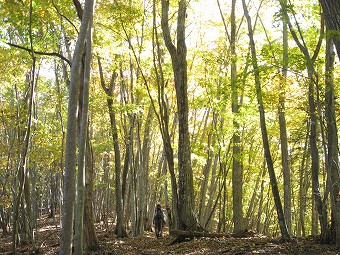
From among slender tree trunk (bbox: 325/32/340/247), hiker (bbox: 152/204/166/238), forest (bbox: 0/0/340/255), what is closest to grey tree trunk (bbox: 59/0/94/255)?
forest (bbox: 0/0/340/255)

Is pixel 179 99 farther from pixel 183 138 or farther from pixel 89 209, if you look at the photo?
pixel 89 209

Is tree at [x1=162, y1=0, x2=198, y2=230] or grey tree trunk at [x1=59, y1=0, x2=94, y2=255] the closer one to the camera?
grey tree trunk at [x1=59, y1=0, x2=94, y2=255]

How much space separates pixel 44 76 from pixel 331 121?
1648 centimetres

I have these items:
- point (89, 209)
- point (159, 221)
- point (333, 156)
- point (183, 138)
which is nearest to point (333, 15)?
point (333, 156)

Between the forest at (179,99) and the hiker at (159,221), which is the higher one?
the forest at (179,99)

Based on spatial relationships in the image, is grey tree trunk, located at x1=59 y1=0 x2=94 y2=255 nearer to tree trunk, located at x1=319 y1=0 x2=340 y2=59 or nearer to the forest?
the forest

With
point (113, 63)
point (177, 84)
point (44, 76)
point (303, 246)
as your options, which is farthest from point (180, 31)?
point (44, 76)

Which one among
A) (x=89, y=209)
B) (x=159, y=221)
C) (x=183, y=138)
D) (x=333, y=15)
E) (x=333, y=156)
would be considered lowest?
(x=159, y=221)

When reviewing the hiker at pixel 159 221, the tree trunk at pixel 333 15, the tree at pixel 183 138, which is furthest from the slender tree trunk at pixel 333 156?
the hiker at pixel 159 221

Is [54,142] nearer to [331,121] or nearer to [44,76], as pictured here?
[44,76]

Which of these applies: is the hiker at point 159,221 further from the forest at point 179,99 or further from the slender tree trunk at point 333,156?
the slender tree trunk at point 333,156

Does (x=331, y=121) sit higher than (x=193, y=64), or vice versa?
(x=193, y=64)

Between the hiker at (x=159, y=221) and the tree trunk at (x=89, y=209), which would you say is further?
the hiker at (x=159, y=221)

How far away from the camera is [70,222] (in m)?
5.78
